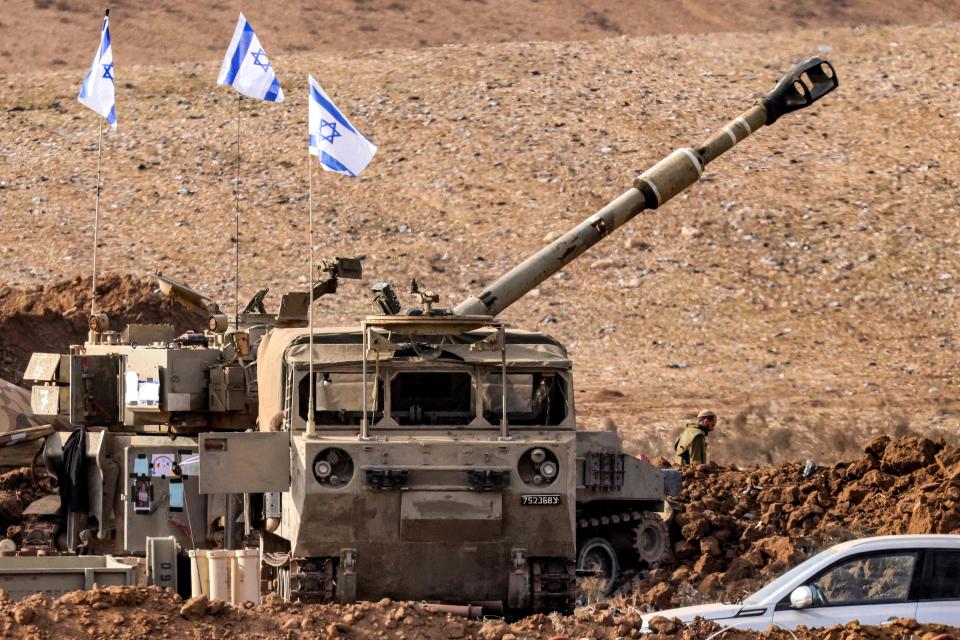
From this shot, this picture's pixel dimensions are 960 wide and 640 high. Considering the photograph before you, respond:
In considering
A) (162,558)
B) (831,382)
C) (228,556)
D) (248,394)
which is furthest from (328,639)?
(831,382)

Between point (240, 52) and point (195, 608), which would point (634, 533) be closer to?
point (195, 608)

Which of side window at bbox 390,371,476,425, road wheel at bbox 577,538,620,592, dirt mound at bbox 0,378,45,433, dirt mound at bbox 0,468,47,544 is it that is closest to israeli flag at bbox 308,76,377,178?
side window at bbox 390,371,476,425

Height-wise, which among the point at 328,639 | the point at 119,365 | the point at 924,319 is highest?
the point at 924,319

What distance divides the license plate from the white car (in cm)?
163

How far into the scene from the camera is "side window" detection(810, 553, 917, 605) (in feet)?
35.6

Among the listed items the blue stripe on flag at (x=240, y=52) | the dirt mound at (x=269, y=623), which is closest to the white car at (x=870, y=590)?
the dirt mound at (x=269, y=623)

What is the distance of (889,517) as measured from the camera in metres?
16.5

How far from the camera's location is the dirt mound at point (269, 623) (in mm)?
9742

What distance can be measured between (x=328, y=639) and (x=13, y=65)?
1777 inches

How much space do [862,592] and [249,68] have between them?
11.0 metres

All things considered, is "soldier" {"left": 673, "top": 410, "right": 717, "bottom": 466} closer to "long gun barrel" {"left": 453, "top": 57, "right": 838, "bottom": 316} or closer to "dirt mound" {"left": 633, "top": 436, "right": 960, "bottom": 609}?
"dirt mound" {"left": 633, "top": 436, "right": 960, "bottom": 609}

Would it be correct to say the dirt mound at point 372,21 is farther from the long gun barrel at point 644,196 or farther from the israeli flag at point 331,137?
the israeli flag at point 331,137

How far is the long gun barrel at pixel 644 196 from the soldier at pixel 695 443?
3563 millimetres

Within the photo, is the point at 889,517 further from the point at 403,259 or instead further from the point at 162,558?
the point at 403,259
